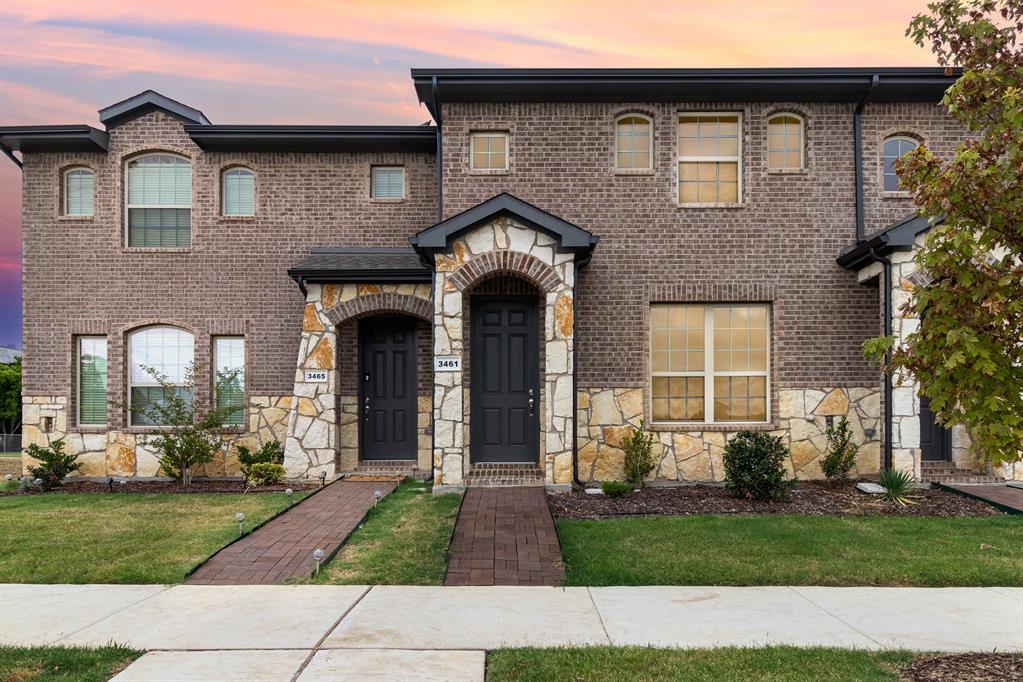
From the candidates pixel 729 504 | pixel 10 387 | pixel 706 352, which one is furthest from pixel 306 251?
pixel 10 387

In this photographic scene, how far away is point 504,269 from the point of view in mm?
9992

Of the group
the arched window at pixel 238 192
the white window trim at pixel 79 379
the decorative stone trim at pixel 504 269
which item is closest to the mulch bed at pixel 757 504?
the decorative stone trim at pixel 504 269

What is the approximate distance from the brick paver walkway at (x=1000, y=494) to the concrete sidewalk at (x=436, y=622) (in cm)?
404

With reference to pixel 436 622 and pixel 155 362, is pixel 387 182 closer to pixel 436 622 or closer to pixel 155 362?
pixel 155 362

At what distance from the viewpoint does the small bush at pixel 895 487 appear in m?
9.25

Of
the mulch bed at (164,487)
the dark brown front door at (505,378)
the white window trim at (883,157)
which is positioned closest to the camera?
the mulch bed at (164,487)

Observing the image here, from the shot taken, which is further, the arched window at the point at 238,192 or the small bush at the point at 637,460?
the arched window at the point at 238,192

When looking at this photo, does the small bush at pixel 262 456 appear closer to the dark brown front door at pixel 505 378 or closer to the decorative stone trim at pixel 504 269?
the dark brown front door at pixel 505 378

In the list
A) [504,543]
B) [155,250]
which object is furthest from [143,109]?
[504,543]

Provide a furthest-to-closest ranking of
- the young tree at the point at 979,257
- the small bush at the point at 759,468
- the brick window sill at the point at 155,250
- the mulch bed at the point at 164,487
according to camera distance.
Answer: the brick window sill at the point at 155,250 < the mulch bed at the point at 164,487 < the small bush at the point at 759,468 < the young tree at the point at 979,257

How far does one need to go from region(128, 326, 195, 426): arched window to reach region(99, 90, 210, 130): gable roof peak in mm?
3923

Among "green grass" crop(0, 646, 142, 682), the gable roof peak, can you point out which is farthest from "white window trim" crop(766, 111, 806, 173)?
"green grass" crop(0, 646, 142, 682)

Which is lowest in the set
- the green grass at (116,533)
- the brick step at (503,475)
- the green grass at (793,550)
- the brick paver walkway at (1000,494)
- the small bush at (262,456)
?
the green grass at (116,533)

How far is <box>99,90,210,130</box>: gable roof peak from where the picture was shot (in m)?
12.0
